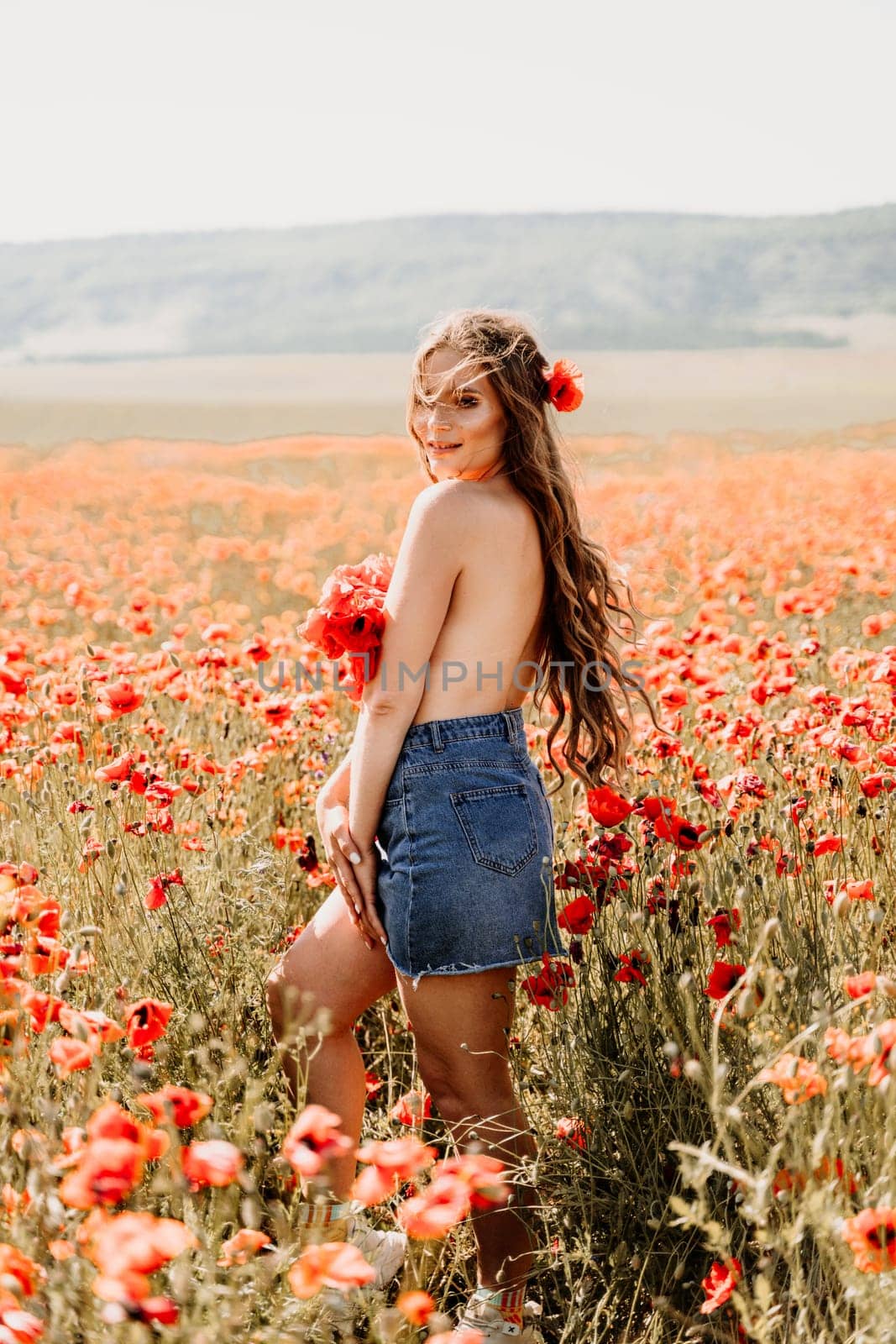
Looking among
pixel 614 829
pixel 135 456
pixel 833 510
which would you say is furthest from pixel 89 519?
pixel 614 829

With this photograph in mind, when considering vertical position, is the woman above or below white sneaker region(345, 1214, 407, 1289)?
above

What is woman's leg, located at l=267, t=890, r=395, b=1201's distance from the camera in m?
2.23

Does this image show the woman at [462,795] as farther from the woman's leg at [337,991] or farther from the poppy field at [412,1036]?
the poppy field at [412,1036]

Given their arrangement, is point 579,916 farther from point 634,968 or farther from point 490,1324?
point 490,1324

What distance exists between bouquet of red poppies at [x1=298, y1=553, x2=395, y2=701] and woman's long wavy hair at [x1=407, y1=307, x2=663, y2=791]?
35 cm

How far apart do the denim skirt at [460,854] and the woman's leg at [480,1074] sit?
55 millimetres

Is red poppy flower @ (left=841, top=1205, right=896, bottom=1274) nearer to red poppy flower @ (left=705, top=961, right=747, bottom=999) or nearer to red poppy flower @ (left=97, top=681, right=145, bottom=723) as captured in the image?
red poppy flower @ (left=705, top=961, right=747, bottom=999)

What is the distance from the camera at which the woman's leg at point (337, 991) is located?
7.33 ft

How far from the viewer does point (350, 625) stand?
86.1 inches

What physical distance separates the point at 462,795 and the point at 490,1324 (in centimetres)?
92

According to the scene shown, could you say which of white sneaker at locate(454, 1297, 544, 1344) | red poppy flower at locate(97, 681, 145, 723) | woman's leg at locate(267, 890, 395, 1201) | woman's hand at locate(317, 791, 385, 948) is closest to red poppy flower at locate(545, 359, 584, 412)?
woman's hand at locate(317, 791, 385, 948)

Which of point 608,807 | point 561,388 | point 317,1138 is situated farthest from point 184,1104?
point 561,388

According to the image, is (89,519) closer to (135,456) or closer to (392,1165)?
(135,456)

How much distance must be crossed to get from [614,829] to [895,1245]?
1.64 metres
